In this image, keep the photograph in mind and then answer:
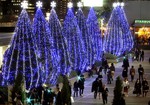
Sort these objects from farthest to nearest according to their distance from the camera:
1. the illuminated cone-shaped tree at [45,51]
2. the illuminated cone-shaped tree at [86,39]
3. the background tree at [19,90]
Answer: the illuminated cone-shaped tree at [86,39]
the illuminated cone-shaped tree at [45,51]
the background tree at [19,90]

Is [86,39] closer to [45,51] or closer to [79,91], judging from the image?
[45,51]

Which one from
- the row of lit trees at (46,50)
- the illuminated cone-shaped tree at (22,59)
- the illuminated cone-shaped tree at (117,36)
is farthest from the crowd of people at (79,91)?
the illuminated cone-shaped tree at (117,36)

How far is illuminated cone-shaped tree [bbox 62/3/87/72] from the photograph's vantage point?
38.1 metres

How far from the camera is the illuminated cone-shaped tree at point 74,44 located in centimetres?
3812

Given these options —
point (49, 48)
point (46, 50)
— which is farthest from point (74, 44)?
point (46, 50)

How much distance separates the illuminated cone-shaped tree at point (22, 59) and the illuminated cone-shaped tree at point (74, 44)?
7.44m

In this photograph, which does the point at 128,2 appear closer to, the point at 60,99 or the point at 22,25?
the point at 22,25

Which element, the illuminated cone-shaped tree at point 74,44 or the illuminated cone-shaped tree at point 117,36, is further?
the illuminated cone-shaped tree at point 117,36

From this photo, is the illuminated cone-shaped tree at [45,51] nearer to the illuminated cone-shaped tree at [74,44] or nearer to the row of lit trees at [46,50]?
the row of lit trees at [46,50]

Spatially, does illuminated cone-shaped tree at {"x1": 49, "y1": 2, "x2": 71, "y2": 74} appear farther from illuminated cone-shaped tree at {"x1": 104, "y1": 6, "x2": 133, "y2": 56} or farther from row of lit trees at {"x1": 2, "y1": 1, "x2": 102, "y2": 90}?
illuminated cone-shaped tree at {"x1": 104, "y1": 6, "x2": 133, "y2": 56}

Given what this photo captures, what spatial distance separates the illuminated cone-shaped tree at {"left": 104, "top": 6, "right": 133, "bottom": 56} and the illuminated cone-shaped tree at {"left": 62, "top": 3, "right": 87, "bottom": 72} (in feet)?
40.6

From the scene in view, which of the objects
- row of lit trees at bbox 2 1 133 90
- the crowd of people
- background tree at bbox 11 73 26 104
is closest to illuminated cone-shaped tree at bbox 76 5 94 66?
row of lit trees at bbox 2 1 133 90

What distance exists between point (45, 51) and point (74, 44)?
7062mm

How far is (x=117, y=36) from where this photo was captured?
53.5 m
